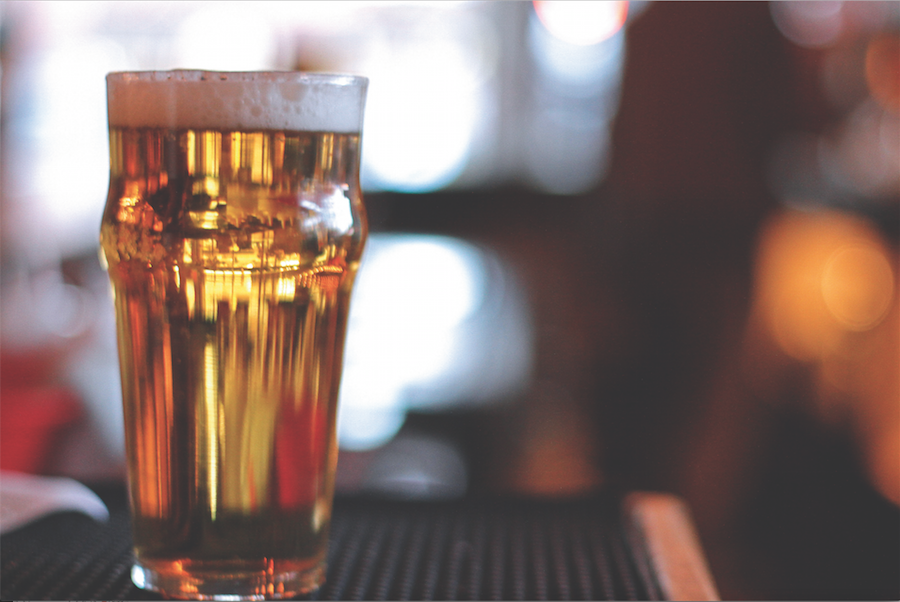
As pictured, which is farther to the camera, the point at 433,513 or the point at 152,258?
the point at 433,513

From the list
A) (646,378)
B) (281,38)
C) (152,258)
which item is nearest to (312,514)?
(152,258)

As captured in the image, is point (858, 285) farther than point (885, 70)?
No

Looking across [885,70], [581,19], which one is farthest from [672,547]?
[581,19]

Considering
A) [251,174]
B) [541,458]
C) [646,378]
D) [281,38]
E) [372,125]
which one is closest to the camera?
[251,174]

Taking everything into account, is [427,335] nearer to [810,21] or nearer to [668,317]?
[668,317]

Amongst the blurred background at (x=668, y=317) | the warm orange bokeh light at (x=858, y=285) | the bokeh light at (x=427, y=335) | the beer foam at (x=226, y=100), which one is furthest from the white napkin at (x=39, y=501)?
the warm orange bokeh light at (x=858, y=285)

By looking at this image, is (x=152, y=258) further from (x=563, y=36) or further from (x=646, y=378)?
(x=563, y=36)

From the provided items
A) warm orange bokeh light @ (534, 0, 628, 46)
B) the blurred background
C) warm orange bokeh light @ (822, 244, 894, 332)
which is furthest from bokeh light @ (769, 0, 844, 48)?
warm orange bokeh light @ (534, 0, 628, 46)
